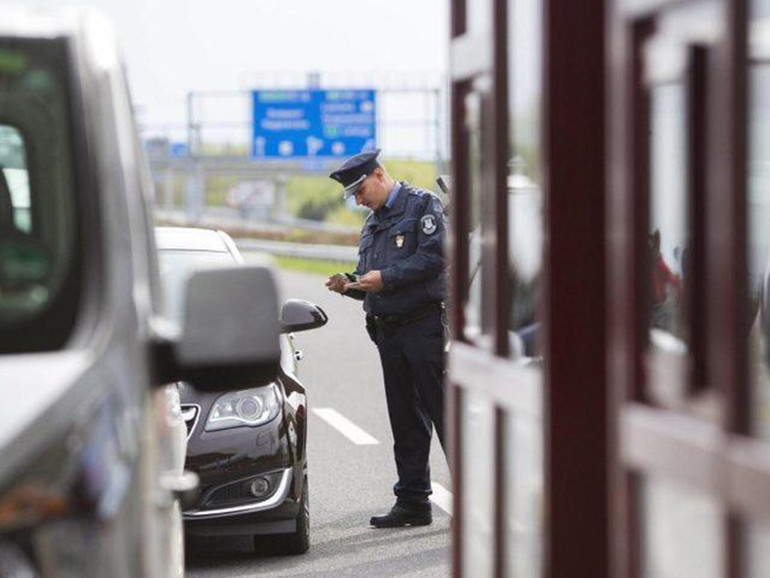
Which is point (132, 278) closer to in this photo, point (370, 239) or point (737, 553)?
point (737, 553)

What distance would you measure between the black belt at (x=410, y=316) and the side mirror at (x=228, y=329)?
720cm

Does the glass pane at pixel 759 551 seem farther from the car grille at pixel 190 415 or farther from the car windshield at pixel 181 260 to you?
the car windshield at pixel 181 260

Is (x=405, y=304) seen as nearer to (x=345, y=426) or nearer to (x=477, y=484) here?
(x=345, y=426)

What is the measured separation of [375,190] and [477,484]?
5.63m

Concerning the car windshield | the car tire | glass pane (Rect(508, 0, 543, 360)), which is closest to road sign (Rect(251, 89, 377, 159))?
the car windshield

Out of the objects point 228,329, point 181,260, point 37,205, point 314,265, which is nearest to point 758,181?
point 228,329

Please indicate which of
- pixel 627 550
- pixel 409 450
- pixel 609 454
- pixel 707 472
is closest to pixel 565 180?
pixel 609 454

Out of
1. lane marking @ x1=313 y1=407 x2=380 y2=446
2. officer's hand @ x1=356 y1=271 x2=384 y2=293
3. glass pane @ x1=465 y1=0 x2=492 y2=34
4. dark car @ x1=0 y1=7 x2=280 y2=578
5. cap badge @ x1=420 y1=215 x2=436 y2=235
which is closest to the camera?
dark car @ x1=0 y1=7 x2=280 y2=578

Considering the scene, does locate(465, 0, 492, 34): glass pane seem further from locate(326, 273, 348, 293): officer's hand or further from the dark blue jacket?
locate(326, 273, 348, 293): officer's hand

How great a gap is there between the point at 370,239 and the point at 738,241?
7.76 meters

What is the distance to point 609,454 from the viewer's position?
4289 millimetres

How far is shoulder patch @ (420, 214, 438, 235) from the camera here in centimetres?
1094

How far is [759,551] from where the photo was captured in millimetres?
3354

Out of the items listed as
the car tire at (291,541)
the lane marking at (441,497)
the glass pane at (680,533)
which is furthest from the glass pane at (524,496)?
the lane marking at (441,497)
